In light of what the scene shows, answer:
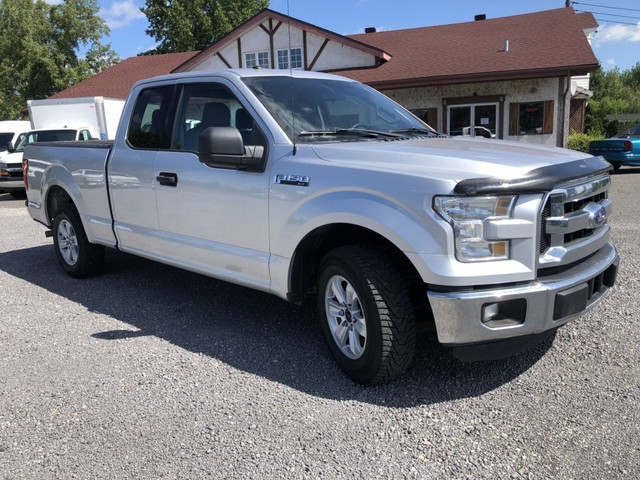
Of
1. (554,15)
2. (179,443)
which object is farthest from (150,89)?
(554,15)

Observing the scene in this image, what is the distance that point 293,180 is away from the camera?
12.1 ft

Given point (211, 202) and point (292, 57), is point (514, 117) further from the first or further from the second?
point (211, 202)

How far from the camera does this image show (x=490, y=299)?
2975 mm

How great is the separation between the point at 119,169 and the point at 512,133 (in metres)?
17.1

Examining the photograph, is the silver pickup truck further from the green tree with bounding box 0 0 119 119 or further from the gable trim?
the green tree with bounding box 0 0 119 119

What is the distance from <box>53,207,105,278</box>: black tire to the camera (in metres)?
6.06

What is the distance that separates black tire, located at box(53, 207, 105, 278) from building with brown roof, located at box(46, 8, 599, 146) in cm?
1511

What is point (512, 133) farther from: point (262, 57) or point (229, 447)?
point (229, 447)

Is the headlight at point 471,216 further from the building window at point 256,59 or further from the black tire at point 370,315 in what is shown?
the building window at point 256,59

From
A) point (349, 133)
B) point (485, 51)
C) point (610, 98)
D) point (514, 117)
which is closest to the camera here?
point (349, 133)

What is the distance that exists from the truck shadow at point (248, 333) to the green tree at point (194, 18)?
34588 mm

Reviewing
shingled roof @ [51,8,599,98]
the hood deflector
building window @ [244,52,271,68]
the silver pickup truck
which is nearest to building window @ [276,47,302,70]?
building window @ [244,52,271,68]

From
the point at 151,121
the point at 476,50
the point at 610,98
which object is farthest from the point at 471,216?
the point at 610,98

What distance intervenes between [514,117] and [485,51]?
2.76 m
